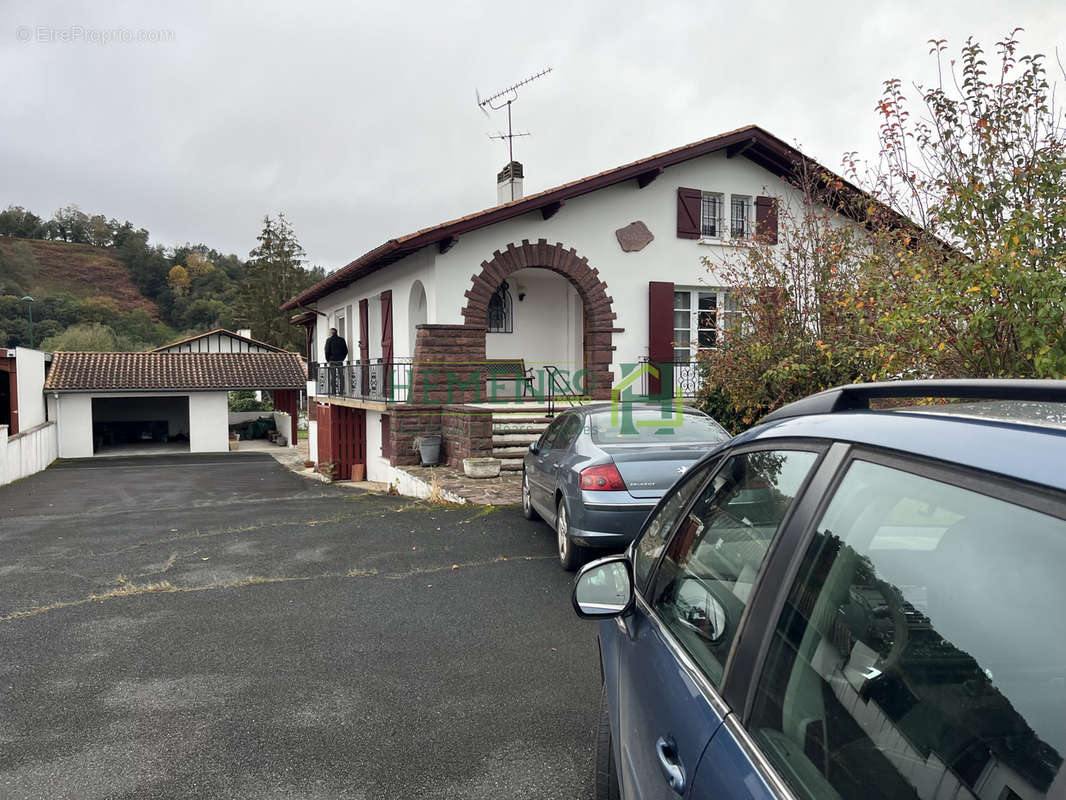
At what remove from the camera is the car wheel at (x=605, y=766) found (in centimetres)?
241

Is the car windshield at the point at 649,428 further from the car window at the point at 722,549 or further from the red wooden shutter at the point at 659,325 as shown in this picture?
the red wooden shutter at the point at 659,325

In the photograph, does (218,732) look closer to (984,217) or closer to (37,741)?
(37,741)

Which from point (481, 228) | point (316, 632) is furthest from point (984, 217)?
point (481, 228)

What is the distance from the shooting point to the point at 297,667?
14.5 feet

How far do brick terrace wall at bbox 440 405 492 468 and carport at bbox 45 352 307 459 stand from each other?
24.6 metres

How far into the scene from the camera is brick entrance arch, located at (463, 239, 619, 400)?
14.3 meters

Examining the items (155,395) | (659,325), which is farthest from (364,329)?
A: (155,395)

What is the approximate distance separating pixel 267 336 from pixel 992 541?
202 ft

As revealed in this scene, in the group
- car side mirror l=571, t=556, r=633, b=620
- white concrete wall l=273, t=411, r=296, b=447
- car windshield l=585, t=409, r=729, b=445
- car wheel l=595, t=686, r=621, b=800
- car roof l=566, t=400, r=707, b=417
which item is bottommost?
white concrete wall l=273, t=411, r=296, b=447

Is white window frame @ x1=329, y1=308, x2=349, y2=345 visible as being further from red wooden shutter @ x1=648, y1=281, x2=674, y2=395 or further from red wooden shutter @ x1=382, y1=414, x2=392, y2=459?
red wooden shutter @ x1=648, y1=281, x2=674, y2=395

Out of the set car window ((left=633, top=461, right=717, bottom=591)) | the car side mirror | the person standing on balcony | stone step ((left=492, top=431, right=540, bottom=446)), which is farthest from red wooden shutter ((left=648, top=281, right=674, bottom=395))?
the car side mirror

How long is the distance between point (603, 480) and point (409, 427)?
27.7ft

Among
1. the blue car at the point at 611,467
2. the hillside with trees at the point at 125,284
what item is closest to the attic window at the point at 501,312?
the blue car at the point at 611,467

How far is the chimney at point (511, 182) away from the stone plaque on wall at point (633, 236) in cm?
313
